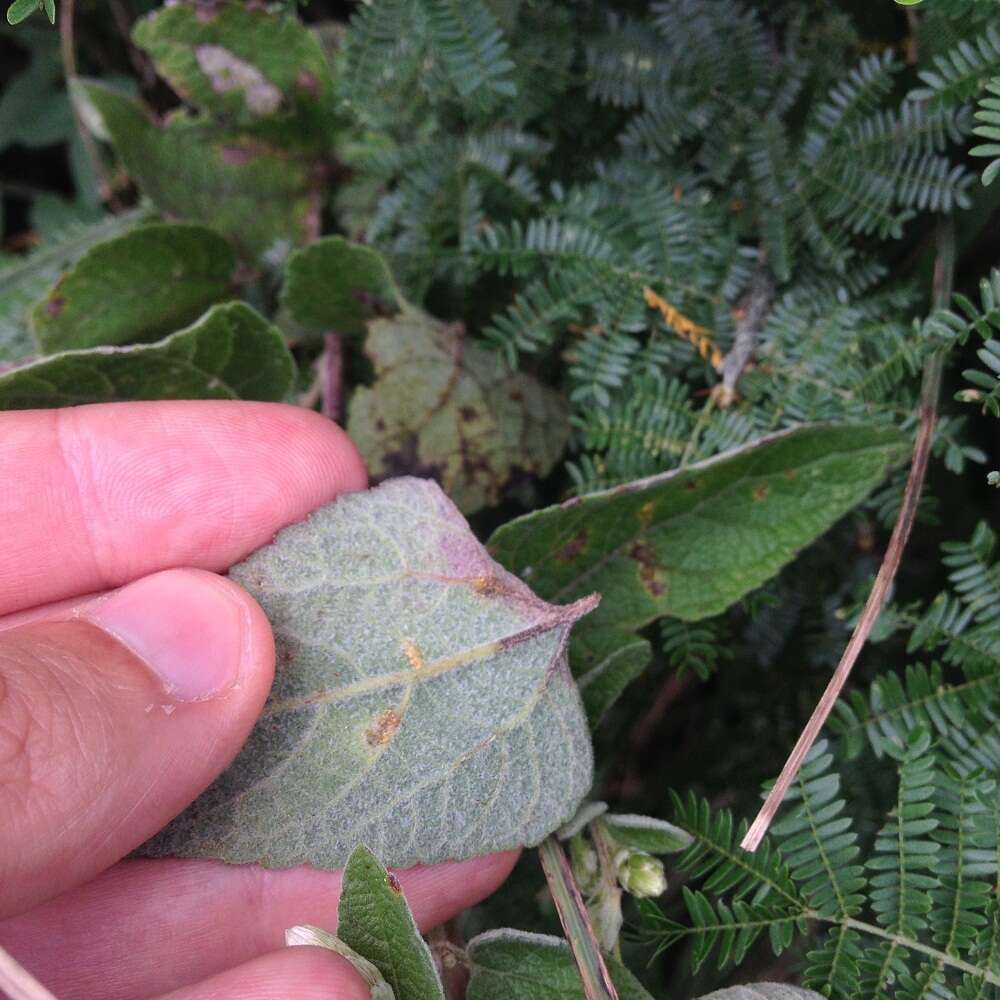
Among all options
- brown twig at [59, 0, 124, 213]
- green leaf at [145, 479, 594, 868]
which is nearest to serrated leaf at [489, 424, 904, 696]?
green leaf at [145, 479, 594, 868]

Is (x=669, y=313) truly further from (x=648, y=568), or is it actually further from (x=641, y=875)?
(x=641, y=875)

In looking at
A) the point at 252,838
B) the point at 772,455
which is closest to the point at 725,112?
the point at 772,455

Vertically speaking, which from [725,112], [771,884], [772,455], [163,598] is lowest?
[771,884]

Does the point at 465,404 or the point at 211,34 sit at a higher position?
the point at 211,34

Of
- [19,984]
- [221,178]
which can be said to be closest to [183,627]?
[19,984]

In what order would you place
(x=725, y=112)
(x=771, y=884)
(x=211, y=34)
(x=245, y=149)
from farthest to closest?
(x=245, y=149)
(x=211, y=34)
(x=725, y=112)
(x=771, y=884)

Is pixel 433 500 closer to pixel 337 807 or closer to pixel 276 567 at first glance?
pixel 276 567

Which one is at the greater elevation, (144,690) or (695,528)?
(695,528)
